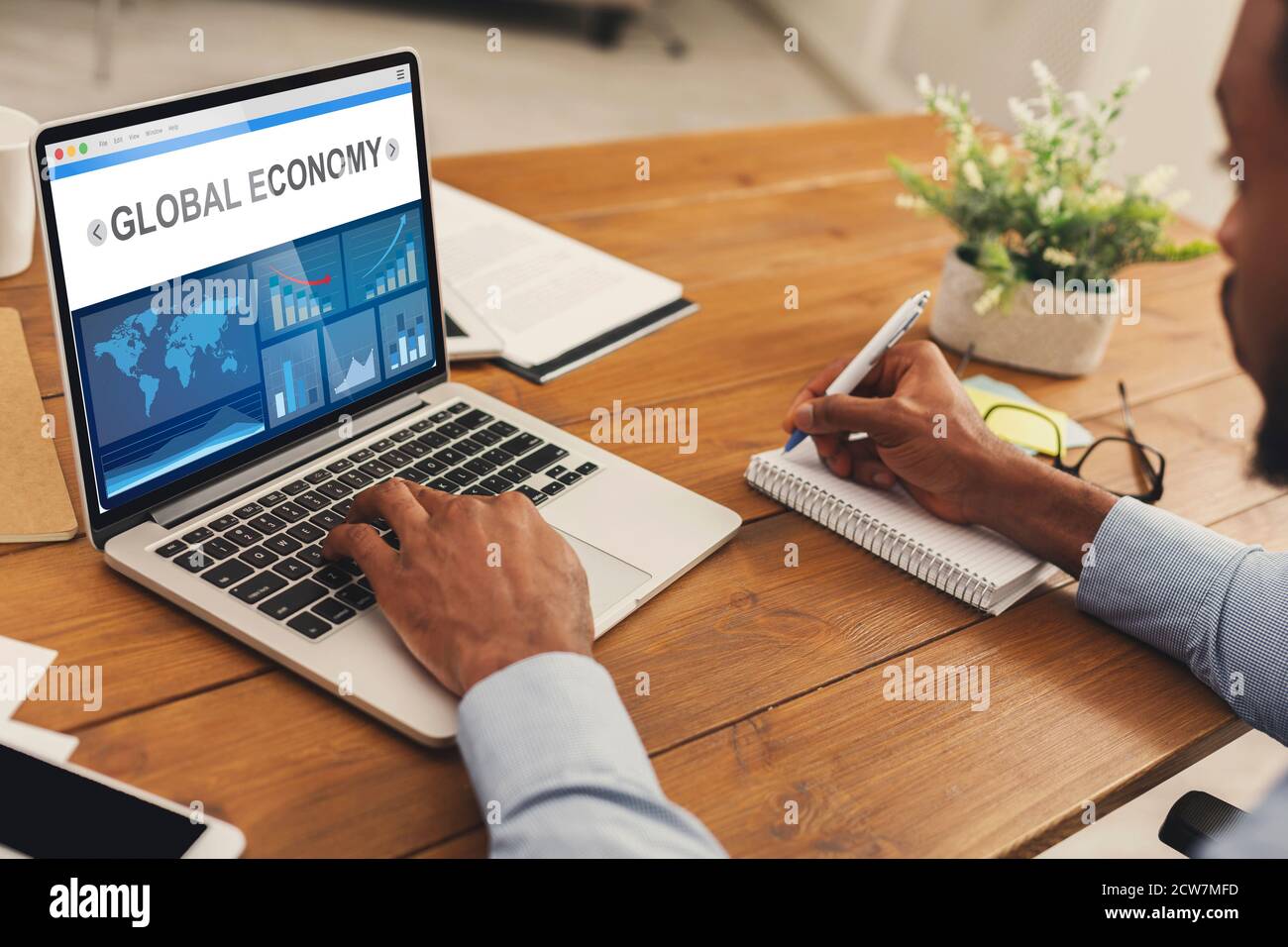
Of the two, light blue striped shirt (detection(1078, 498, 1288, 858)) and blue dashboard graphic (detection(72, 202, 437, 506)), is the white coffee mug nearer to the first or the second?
blue dashboard graphic (detection(72, 202, 437, 506))

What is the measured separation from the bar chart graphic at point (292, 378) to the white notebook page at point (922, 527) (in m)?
0.39

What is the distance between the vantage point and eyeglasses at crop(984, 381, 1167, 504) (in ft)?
3.51

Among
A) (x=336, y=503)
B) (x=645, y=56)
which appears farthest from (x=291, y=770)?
(x=645, y=56)

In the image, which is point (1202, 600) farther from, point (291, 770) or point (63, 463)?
point (63, 463)

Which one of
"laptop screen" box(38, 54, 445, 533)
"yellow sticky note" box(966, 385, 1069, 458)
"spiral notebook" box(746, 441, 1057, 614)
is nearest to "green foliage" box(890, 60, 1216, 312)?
"yellow sticky note" box(966, 385, 1069, 458)

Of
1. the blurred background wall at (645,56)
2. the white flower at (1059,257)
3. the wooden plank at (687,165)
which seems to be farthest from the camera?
the blurred background wall at (645,56)

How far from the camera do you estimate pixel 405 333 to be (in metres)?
0.96

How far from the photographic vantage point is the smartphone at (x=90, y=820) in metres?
0.59

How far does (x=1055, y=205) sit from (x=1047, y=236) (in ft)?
0.14

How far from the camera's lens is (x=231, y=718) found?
686 millimetres

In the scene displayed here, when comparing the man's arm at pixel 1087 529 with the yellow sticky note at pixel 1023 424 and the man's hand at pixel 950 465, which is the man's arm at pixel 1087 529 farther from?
the yellow sticky note at pixel 1023 424

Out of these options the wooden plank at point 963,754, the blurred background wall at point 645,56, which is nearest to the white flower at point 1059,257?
the wooden plank at point 963,754

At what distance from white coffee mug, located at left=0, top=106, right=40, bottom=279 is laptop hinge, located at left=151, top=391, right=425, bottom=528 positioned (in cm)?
45
